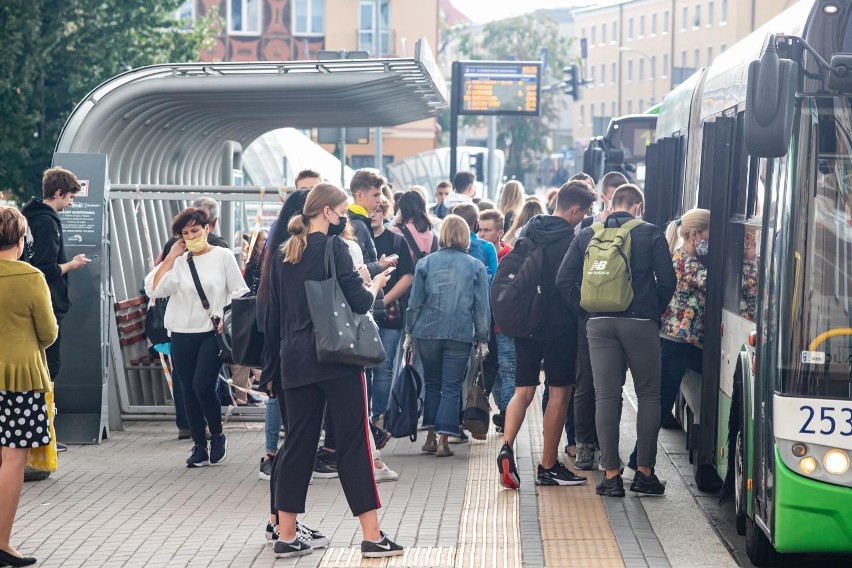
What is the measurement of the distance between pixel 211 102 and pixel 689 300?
16.8 ft

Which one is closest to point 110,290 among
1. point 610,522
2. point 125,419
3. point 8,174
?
point 125,419

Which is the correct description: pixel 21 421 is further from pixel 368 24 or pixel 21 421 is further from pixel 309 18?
pixel 368 24

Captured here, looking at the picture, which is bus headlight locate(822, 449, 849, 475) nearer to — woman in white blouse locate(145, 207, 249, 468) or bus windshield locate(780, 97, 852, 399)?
bus windshield locate(780, 97, 852, 399)

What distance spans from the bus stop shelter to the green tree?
26.9ft

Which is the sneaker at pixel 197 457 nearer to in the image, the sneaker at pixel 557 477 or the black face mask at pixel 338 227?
the sneaker at pixel 557 477

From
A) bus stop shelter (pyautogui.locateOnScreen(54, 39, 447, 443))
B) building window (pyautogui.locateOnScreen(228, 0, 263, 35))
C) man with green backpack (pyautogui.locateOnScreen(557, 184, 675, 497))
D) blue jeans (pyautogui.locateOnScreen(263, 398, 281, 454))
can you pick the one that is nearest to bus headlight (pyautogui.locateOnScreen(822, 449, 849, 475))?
man with green backpack (pyautogui.locateOnScreen(557, 184, 675, 497))

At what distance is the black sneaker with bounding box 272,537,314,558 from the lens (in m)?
7.09

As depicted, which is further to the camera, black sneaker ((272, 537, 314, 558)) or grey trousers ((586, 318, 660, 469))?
grey trousers ((586, 318, 660, 469))

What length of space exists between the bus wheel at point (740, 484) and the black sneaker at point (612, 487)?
1.09 metres

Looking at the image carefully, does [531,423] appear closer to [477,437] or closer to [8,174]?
[477,437]

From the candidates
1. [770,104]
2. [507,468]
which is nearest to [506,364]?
[507,468]

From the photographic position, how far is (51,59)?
70.9ft

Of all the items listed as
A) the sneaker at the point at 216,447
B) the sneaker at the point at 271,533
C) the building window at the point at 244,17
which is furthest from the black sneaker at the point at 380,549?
the building window at the point at 244,17

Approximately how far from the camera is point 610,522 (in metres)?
7.95
